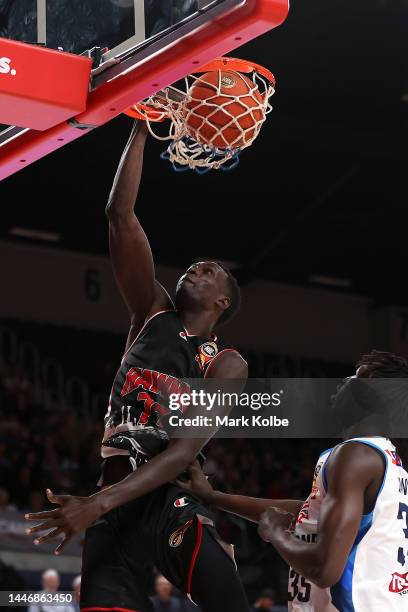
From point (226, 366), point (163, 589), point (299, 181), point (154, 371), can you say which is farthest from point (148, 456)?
point (299, 181)

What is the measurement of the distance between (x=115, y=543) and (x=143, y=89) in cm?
146

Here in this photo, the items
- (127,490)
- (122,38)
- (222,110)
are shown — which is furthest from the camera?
(222,110)

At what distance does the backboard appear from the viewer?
124 inches

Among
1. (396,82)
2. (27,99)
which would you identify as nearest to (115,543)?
(27,99)

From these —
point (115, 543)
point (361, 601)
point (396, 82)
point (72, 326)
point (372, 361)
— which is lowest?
point (361, 601)

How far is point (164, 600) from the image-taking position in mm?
8992

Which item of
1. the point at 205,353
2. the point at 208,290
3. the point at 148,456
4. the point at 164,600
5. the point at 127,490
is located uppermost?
the point at 208,290

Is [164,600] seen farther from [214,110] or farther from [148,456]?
[214,110]

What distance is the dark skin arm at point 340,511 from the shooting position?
276cm

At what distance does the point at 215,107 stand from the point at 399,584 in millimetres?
1828

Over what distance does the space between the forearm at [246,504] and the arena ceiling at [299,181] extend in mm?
6981

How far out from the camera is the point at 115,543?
3.52 metres

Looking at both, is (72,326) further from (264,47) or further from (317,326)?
(264,47)

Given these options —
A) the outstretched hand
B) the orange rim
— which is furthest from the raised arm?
the outstretched hand
